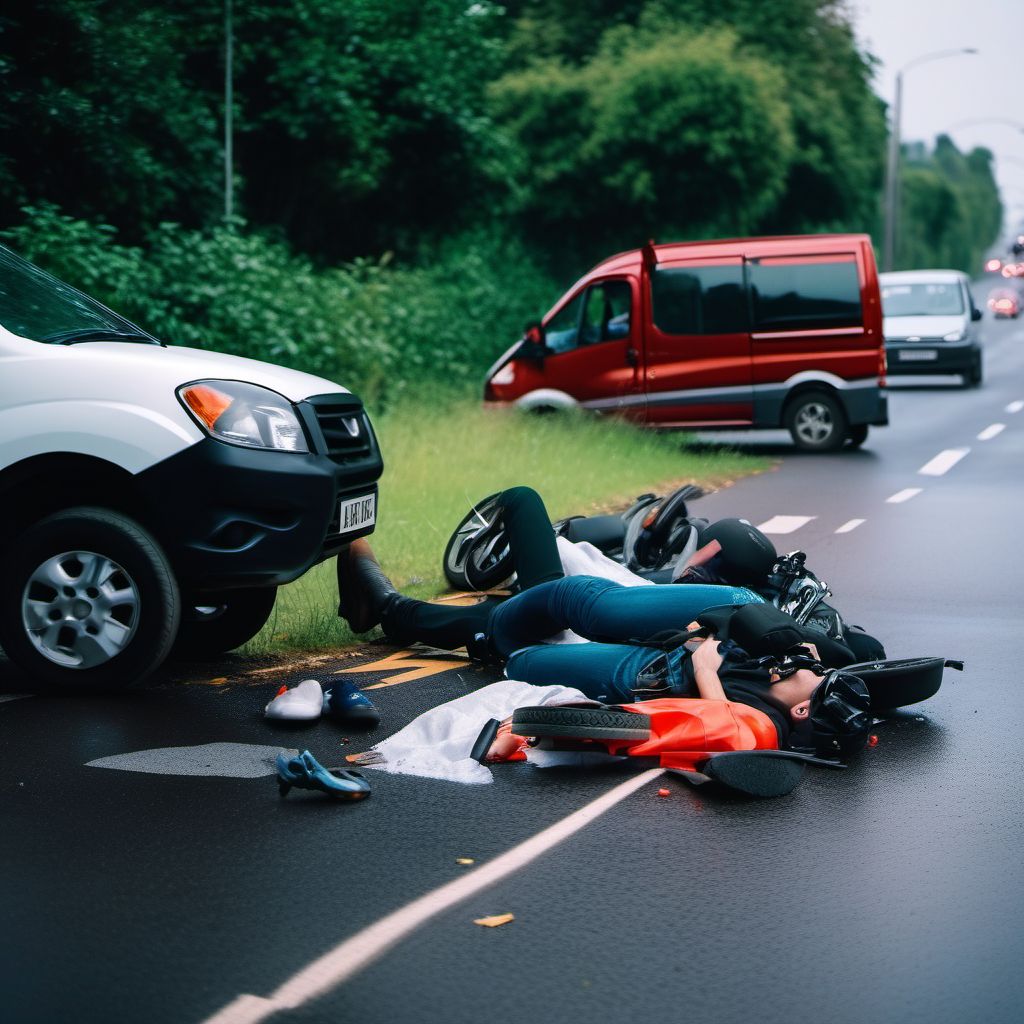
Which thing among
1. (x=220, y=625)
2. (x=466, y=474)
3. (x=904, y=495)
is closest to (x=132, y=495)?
(x=220, y=625)

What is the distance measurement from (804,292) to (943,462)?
2315 mm

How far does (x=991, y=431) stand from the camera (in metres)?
21.5

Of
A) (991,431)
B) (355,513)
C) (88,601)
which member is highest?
(355,513)

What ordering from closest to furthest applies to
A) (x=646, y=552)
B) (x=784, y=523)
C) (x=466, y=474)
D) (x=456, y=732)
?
(x=456, y=732), (x=646, y=552), (x=784, y=523), (x=466, y=474)

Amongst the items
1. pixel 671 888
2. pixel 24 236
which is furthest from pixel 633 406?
pixel 671 888

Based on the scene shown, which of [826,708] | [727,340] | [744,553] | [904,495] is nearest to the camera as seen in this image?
[826,708]

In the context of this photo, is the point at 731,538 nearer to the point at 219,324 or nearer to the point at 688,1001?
the point at 688,1001

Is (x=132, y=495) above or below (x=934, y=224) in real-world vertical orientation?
below

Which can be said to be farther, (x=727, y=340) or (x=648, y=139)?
(x=648, y=139)

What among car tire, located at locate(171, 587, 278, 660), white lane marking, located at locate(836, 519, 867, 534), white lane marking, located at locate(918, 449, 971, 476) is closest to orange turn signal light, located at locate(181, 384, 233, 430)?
car tire, located at locate(171, 587, 278, 660)

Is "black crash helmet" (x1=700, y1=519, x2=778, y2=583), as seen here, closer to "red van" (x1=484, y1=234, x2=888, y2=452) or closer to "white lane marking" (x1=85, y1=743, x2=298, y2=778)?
"white lane marking" (x1=85, y1=743, x2=298, y2=778)

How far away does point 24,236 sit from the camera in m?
16.9

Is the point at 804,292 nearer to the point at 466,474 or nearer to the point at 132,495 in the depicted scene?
the point at 466,474

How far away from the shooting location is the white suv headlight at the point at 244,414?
685 cm
